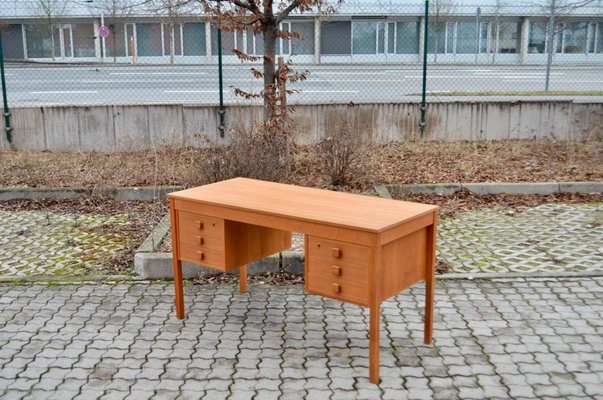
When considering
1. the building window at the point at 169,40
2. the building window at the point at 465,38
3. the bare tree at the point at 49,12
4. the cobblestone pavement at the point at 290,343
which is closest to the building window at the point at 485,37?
the building window at the point at 465,38

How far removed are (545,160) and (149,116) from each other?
241 inches

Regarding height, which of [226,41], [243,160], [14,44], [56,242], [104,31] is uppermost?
[104,31]

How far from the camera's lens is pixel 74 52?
32.4m

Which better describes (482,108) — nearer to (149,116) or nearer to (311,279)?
(149,116)

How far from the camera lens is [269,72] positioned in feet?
32.5

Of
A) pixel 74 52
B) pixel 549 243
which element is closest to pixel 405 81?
pixel 549 243

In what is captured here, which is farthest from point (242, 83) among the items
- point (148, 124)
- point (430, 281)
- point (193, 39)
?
point (430, 281)

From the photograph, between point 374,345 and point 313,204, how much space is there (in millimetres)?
1031

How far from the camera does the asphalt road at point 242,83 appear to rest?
17.4 m

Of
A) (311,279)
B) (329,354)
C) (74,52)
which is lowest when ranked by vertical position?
(329,354)

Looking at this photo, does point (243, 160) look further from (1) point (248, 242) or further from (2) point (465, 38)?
(2) point (465, 38)

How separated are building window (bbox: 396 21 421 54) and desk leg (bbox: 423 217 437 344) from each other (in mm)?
17719

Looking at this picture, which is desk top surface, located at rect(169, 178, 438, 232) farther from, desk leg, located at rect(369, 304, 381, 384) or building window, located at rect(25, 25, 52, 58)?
building window, located at rect(25, 25, 52, 58)

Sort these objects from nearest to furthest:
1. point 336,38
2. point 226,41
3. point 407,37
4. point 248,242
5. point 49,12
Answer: point 248,242 < point 226,41 < point 407,37 < point 336,38 < point 49,12
